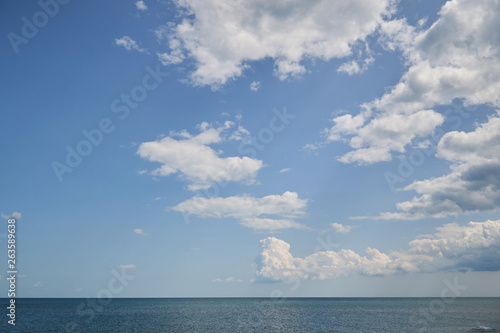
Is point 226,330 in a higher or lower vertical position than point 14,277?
lower

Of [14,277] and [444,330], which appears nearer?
[14,277]

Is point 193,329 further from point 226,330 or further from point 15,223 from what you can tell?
point 15,223

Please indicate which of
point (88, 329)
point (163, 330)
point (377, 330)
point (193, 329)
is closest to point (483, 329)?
point (377, 330)

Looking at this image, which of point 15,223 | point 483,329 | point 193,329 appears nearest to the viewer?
point 15,223

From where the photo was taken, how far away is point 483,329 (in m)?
64.4

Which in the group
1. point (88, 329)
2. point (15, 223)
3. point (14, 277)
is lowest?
point (88, 329)

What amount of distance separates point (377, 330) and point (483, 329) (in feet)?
64.8

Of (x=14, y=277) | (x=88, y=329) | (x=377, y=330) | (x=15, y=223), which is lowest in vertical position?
(x=377, y=330)

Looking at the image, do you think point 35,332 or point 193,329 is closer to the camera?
point 35,332

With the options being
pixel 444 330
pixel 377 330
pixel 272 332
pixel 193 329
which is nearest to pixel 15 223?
pixel 193 329

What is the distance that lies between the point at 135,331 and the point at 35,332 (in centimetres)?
1926

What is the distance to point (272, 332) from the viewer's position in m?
65.4

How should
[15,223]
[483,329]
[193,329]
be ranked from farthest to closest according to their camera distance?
[193,329] < [483,329] < [15,223]

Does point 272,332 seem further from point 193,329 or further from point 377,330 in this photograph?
point 377,330
